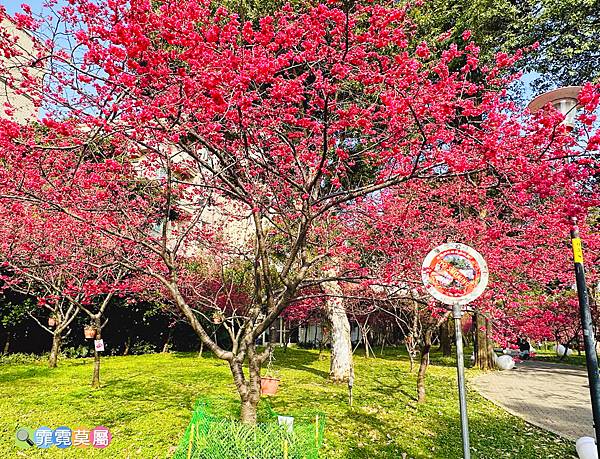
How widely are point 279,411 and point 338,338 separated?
480 centimetres

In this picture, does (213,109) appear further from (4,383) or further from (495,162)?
(4,383)

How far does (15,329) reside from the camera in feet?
49.6

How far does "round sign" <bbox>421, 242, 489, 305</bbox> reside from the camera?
12.5 ft

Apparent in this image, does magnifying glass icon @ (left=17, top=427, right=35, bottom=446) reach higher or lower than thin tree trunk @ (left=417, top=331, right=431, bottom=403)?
lower

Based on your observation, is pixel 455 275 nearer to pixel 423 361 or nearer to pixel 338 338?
pixel 423 361

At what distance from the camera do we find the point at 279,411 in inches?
298

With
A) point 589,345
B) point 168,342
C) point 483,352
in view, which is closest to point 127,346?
point 168,342

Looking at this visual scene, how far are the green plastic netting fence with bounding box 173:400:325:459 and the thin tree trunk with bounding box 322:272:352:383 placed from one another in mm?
6589

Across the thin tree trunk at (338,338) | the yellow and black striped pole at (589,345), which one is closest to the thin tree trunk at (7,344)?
the thin tree trunk at (338,338)

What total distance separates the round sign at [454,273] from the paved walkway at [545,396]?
5.74m

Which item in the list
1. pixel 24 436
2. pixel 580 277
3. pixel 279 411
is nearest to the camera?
pixel 580 277

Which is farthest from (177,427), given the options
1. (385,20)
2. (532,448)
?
(385,20)

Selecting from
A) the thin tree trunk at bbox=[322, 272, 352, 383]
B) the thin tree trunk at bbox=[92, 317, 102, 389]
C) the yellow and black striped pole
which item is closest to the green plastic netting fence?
the yellow and black striped pole

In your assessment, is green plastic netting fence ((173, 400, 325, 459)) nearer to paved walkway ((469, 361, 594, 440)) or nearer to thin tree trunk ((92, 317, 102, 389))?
thin tree trunk ((92, 317, 102, 389))
